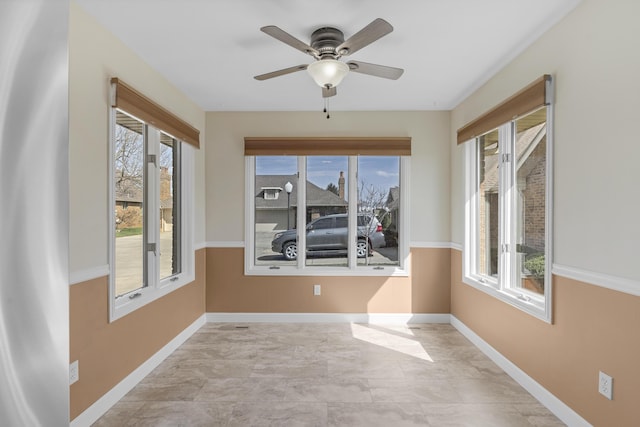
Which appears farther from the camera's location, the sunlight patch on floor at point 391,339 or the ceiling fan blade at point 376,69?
the sunlight patch on floor at point 391,339

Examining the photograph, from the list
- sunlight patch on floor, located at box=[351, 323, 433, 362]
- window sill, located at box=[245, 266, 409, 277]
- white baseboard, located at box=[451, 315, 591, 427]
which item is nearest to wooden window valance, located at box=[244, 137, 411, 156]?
window sill, located at box=[245, 266, 409, 277]

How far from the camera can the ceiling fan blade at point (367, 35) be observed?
188 centimetres

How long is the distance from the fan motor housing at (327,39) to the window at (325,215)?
1930mm

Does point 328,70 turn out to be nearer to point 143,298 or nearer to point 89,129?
point 89,129

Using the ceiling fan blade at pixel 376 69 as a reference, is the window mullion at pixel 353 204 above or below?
below

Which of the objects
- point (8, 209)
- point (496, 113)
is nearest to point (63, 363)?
point (8, 209)

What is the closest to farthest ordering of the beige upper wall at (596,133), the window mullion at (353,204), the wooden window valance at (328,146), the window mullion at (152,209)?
the beige upper wall at (596,133), the window mullion at (152,209), the wooden window valance at (328,146), the window mullion at (353,204)

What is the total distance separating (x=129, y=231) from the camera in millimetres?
2816

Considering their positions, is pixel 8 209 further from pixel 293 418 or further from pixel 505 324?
pixel 505 324

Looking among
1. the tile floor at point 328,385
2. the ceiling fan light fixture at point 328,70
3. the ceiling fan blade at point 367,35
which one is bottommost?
the tile floor at point 328,385

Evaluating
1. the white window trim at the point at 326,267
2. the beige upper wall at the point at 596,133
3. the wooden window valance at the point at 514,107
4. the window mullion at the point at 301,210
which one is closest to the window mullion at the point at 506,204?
the wooden window valance at the point at 514,107

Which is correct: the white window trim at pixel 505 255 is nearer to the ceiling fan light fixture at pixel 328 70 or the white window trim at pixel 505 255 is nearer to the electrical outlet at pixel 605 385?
the electrical outlet at pixel 605 385

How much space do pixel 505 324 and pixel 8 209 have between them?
331 centimetres

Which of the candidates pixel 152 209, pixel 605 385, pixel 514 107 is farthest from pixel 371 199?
pixel 605 385
